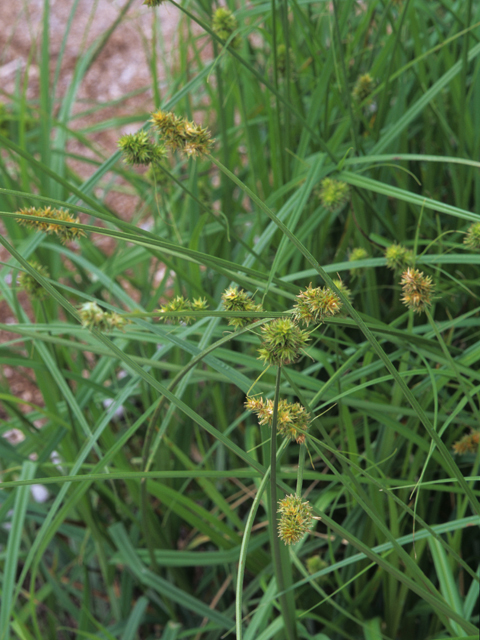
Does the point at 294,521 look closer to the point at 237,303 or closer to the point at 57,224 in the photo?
the point at 237,303

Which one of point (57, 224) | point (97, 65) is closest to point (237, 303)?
point (57, 224)

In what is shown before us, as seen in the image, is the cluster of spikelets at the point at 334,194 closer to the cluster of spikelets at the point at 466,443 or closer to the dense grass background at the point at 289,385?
the dense grass background at the point at 289,385

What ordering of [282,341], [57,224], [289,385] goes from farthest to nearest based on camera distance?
1. [289,385]
2. [57,224]
3. [282,341]

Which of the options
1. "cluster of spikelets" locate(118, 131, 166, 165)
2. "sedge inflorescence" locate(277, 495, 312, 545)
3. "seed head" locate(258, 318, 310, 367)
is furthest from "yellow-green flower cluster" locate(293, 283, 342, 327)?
"cluster of spikelets" locate(118, 131, 166, 165)

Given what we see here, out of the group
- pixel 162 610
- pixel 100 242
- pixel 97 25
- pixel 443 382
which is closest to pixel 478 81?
pixel 443 382

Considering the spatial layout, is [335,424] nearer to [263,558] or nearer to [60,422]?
[263,558]

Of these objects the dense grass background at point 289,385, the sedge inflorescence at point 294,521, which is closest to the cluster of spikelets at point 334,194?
the dense grass background at point 289,385
